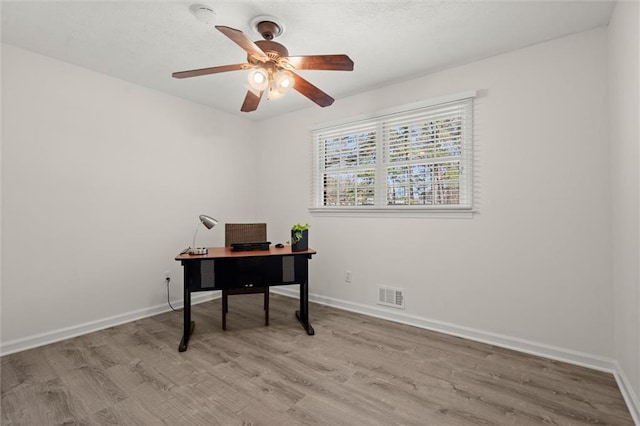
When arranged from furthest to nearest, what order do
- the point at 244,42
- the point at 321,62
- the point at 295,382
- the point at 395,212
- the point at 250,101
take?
the point at 395,212
the point at 250,101
the point at 295,382
the point at 321,62
the point at 244,42

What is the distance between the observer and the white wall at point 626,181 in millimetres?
1741

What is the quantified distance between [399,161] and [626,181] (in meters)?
1.81

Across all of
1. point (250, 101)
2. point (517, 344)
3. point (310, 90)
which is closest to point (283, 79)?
point (310, 90)

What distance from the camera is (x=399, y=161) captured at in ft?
10.9

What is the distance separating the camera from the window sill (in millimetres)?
2934

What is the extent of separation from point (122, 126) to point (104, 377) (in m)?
2.46

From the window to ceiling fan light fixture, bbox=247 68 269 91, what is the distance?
5.67 feet

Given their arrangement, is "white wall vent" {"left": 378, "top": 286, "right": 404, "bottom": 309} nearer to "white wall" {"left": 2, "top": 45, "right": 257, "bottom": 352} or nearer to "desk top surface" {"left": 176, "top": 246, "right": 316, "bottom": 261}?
"desk top surface" {"left": 176, "top": 246, "right": 316, "bottom": 261}

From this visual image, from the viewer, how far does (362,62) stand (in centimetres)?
289

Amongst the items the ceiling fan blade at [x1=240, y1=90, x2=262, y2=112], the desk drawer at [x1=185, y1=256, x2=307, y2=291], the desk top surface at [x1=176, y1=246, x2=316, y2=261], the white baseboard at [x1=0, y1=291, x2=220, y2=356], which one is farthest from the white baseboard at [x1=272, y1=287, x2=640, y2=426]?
the ceiling fan blade at [x1=240, y1=90, x2=262, y2=112]

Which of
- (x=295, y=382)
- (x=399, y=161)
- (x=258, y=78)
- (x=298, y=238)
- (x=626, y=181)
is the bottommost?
(x=295, y=382)

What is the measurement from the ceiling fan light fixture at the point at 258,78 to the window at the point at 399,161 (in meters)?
1.73

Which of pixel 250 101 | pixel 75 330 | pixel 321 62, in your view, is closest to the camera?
pixel 321 62

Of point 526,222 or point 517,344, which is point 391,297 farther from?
point 526,222
